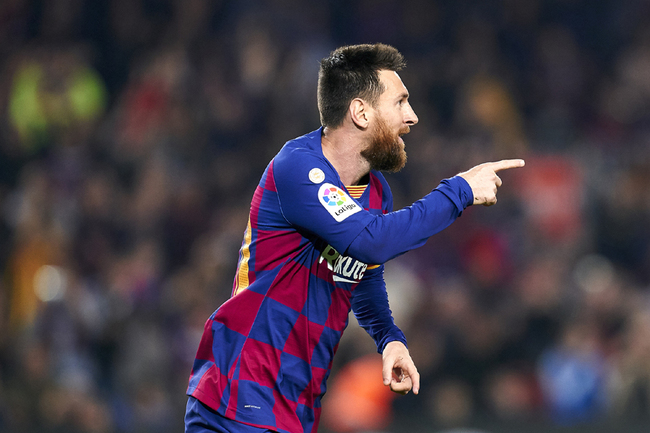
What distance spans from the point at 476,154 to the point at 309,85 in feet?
6.42

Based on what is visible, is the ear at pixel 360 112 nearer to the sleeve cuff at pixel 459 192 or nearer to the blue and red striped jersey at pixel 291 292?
the blue and red striped jersey at pixel 291 292

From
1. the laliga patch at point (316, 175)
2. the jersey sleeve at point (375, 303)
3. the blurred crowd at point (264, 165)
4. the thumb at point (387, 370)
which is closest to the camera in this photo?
the laliga patch at point (316, 175)

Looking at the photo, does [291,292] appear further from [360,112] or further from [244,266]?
[360,112]

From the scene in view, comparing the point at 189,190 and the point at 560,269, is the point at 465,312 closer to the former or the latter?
the point at 560,269

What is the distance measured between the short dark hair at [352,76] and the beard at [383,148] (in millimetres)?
106

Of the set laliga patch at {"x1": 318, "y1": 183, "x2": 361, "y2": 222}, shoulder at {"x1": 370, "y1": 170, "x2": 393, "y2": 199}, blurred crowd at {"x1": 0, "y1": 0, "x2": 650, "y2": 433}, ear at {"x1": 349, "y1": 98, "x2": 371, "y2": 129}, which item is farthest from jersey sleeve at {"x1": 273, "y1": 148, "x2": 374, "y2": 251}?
blurred crowd at {"x1": 0, "y1": 0, "x2": 650, "y2": 433}

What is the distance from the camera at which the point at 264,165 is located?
849 cm

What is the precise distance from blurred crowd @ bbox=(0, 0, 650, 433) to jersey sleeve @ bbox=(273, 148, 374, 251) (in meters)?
3.73

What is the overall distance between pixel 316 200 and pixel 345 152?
33 centimetres

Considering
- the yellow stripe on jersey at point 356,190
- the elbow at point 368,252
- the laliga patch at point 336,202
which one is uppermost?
the yellow stripe on jersey at point 356,190

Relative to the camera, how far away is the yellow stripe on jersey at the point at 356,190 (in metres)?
3.14

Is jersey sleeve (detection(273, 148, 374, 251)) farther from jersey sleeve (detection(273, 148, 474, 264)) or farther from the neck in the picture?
the neck

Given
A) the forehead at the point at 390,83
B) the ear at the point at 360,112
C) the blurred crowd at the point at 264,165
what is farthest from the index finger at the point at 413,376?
the blurred crowd at the point at 264,165

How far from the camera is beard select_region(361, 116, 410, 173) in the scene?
3088 millimetres
